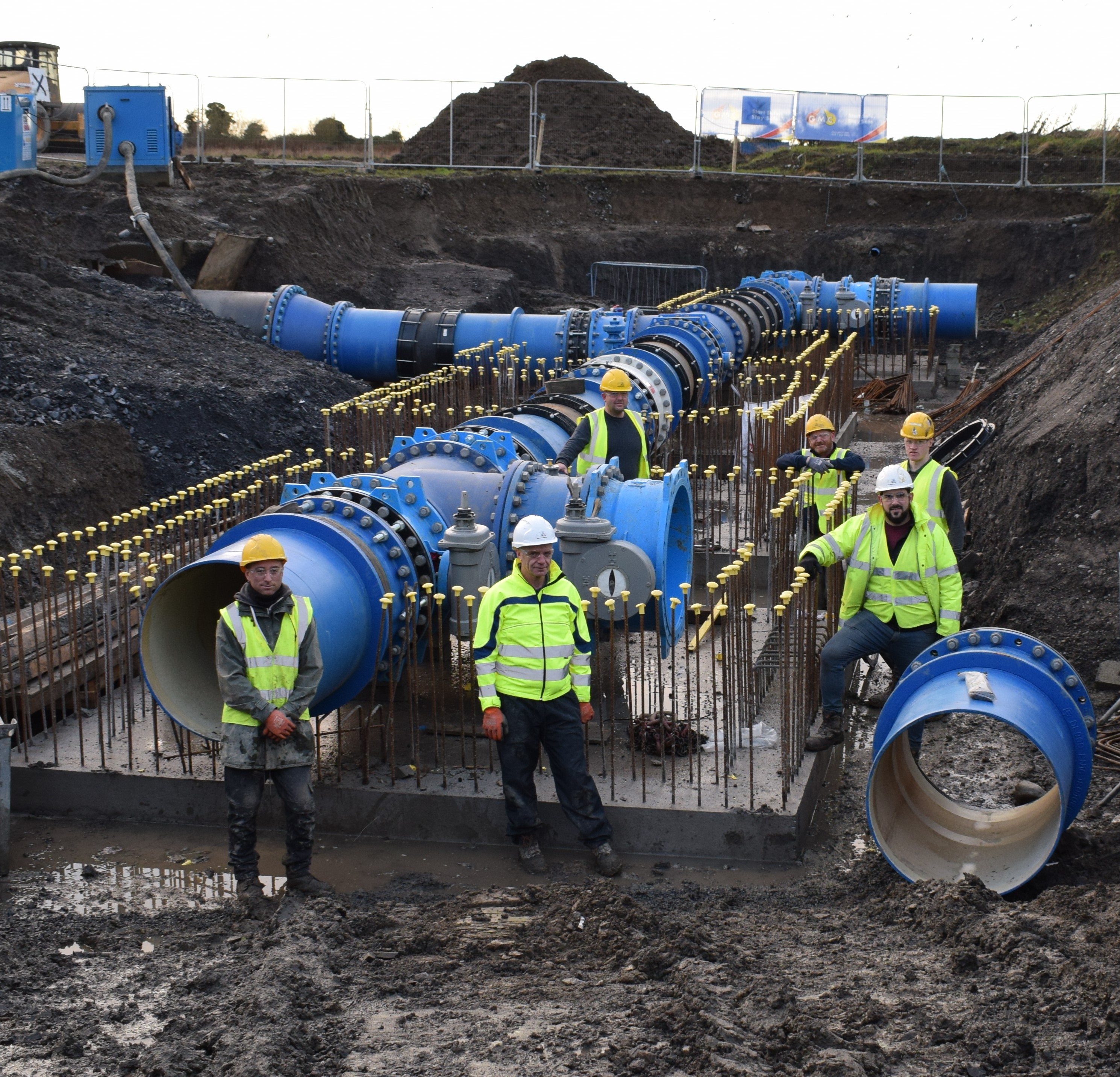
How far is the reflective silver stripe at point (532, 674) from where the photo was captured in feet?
19.0

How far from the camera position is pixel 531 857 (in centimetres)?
596

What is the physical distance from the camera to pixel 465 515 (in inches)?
267

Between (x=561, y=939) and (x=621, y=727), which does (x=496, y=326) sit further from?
(x=561, y=939)

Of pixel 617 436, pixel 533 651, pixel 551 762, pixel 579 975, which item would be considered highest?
pixel 617 436

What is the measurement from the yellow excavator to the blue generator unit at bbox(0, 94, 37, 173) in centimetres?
243

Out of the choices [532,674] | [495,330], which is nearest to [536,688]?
[532,674]

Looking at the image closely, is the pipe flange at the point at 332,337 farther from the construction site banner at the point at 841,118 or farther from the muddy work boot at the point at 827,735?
the construction site banner at the point at 841,118

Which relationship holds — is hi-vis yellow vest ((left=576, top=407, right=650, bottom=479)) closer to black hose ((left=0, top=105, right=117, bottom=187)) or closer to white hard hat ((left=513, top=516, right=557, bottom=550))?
white hard hat ((left=513, top=516, right=557, bottom=550))

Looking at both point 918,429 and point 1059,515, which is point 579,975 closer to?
point 918,429

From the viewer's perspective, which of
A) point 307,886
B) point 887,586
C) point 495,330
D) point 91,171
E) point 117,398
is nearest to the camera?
point 307,886

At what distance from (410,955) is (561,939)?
0.59 meters

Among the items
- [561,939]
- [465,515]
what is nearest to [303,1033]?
[561,939]

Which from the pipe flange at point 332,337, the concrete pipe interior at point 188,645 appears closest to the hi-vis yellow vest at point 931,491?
the concrete pipe interior at point 188,645

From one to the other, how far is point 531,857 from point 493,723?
74 cm
